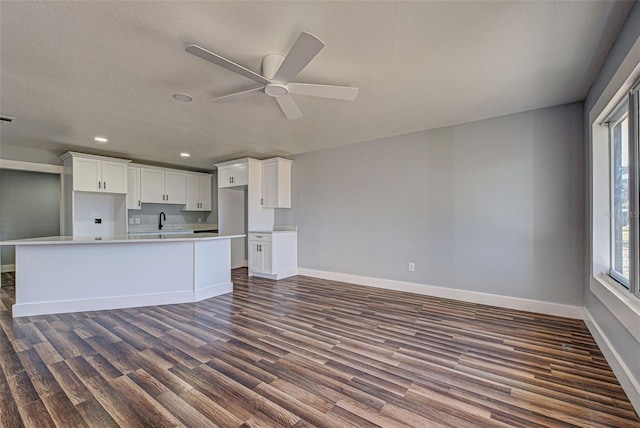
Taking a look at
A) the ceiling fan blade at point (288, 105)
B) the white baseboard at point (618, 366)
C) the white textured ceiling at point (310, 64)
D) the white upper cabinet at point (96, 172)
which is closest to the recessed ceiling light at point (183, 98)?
the white textured ceiling at point (310, 64)

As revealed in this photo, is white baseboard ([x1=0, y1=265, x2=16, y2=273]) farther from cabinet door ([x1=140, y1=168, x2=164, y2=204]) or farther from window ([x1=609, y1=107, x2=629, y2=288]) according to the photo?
window ([x1=609, y1=107, x2=629, y2=288])

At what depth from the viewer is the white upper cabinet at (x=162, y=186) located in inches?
234

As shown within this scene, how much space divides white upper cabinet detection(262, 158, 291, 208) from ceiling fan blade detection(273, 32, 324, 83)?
3.26 meters

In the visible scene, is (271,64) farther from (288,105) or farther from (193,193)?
(193,193)

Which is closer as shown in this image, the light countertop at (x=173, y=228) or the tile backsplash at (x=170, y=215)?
the light countertop at (x=173, y=228)

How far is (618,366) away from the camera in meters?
1.94

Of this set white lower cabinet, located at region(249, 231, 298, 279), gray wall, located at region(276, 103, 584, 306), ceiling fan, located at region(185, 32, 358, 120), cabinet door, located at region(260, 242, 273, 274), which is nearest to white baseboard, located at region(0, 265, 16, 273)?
white lower cabinet, located at region(249, 231, 298, 279)

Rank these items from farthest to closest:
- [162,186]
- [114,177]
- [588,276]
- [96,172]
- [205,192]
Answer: [205,192]
[162,186]
[114,177]
[96,172]
[588,276]

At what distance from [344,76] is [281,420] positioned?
2.53 metres

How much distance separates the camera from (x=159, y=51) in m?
2.08

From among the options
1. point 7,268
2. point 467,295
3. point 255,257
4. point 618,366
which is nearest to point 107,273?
point 255,257

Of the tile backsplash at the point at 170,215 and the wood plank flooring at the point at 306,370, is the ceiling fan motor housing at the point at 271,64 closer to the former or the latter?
the wood plank flooring at the point at 306,370

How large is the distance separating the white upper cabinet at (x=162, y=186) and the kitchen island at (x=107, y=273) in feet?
8.35

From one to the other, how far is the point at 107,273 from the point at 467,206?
461 centimetres
